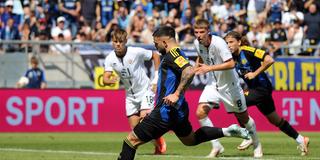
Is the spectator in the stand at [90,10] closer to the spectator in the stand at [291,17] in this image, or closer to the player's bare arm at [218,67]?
the spectator in the stand at [291,17]

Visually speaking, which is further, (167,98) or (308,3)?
(308,3)

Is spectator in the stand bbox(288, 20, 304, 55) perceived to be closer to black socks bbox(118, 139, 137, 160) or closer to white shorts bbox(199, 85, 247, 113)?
white shorts bbox(199, 85, 247, 113)

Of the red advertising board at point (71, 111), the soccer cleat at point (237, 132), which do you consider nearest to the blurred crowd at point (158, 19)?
the red advertising board at point (71, 111)

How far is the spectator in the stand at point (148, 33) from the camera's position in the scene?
28439 millimetres

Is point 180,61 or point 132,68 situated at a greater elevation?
point 180,61

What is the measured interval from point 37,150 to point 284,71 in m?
11.8

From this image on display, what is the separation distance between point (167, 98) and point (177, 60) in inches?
21.8

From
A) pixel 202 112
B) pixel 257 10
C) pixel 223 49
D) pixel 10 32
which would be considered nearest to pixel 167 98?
pixel 223 49

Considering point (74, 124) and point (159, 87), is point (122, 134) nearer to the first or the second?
point (74, 124)

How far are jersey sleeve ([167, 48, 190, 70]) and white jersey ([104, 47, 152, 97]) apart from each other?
16.1 ft

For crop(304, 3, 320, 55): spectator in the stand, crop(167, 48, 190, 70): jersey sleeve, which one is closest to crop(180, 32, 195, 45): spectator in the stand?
crop(304, 3, 320, 55): spectator in the stand

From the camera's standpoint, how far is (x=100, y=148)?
59.8ft

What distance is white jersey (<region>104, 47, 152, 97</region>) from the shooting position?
56.2 feet

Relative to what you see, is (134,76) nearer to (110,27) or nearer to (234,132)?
(234,132)
